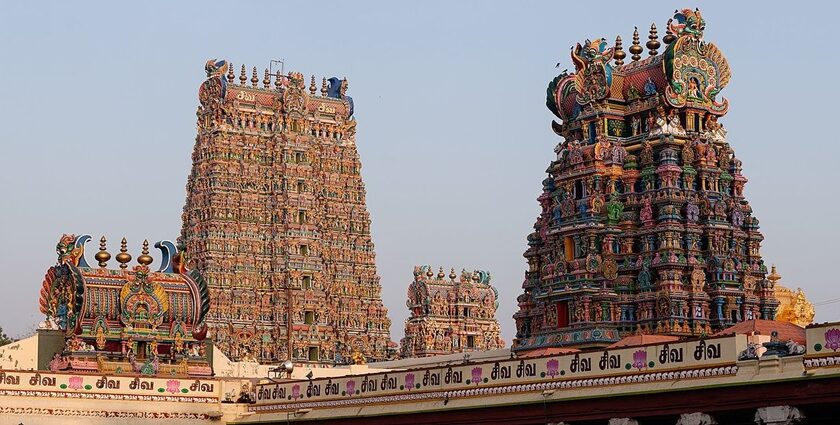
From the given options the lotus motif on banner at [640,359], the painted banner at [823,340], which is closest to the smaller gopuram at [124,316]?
the lotus motif on banner at [640,359]

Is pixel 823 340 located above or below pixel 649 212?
below

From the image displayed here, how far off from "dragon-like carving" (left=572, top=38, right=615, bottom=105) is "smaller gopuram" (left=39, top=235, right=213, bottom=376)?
25725 millimetres

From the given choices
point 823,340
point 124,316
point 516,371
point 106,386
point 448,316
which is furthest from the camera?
point 448,316

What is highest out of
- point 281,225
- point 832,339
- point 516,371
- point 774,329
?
point 281,225

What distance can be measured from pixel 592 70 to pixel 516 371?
127ft

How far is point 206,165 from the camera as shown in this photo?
111 meters

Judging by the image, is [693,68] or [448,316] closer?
[693,68]

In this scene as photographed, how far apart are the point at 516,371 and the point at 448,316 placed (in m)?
87.1

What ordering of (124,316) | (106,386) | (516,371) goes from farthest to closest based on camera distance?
(124,316) → (106,386) → (516,371)

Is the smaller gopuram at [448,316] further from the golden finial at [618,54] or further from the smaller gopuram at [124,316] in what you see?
the smaller gopuram at [124,316]

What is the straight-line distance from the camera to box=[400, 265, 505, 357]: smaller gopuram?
128375mm

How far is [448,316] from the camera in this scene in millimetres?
130375

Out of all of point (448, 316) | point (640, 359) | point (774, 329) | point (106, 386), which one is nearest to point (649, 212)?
point (774, 329)

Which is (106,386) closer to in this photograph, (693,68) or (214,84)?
(693,68)
